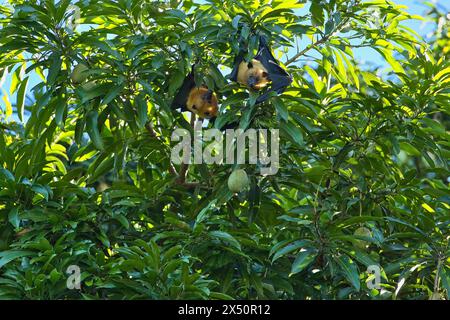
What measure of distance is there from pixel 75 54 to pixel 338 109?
3.59 feet

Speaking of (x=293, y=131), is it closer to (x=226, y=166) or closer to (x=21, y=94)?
(x=226, y=166)

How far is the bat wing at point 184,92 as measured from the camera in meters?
3.90

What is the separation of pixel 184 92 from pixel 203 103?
88 millimetres

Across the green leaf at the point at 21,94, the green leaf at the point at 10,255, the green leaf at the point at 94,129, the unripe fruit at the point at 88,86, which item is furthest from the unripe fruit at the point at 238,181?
the green leaf at the point at 21,94

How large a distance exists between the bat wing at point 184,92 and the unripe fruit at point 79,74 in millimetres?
350

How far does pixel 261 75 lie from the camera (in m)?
3.78

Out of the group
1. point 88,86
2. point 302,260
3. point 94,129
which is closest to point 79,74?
point 88,86

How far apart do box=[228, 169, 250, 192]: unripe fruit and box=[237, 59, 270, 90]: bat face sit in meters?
0.32

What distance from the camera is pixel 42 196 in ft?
12.9

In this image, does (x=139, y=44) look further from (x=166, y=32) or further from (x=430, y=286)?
(x=430, y=286)

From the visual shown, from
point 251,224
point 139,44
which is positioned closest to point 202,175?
point 251,224

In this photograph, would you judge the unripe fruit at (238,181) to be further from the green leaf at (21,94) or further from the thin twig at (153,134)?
the green leaf at (21,94)

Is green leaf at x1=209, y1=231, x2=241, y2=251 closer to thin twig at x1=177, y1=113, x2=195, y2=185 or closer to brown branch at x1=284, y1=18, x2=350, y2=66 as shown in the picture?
thin twig at x1=177, y1=113, x2=195, y2=185
